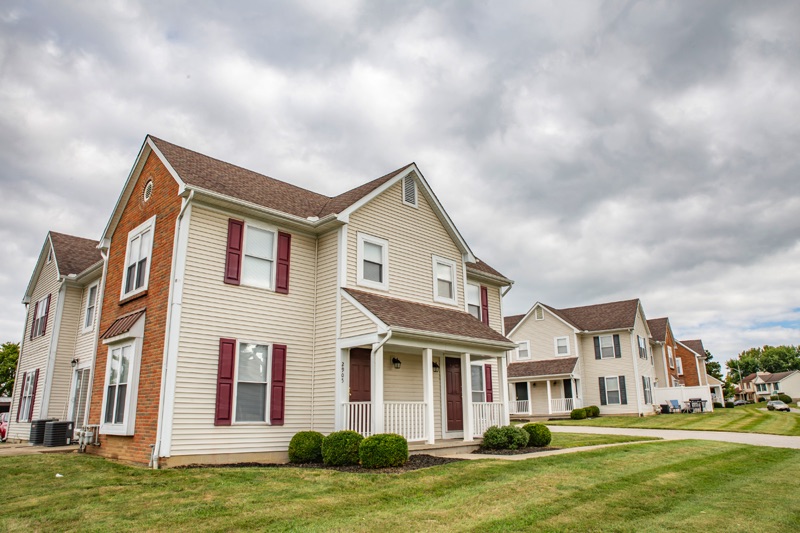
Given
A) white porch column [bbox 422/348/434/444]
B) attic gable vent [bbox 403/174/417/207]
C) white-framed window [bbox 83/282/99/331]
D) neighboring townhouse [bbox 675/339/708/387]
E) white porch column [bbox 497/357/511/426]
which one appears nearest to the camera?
white porch column [bbox 422/348/434/444]

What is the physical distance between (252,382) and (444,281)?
7151 mm

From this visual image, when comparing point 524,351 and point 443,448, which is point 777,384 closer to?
point 524,351

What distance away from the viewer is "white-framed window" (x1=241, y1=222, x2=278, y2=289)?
1385 cm

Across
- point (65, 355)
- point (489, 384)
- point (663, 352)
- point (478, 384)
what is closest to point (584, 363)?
point (663, 352)

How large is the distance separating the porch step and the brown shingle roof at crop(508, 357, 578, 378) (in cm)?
2356

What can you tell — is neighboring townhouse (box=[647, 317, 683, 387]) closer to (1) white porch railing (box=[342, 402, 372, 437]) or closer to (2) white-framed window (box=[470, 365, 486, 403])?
(2) white-framed window (box=[470, 365, 486, 403])

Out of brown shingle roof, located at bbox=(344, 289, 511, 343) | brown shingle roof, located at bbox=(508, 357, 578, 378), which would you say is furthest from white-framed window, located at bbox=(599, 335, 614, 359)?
brown shingle roof, located at bbox=(344, 289, 511, 343)

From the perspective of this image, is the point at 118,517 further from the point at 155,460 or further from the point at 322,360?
the point at 322,360

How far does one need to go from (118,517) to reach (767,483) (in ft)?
37.4

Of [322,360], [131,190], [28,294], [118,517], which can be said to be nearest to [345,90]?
[131,190]

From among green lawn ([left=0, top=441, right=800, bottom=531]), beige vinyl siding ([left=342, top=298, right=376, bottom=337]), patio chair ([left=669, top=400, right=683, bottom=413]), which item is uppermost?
beige vinyl siding ([left=342, top=298, right=376, bottom=337])

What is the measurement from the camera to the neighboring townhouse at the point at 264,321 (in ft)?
40.8

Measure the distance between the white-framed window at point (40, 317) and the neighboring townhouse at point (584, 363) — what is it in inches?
1093

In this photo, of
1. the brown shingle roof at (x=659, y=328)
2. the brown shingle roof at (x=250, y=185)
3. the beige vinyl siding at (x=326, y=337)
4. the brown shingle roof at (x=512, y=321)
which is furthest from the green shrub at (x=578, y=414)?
the beige vinyl siding at (x=326, y=337)
